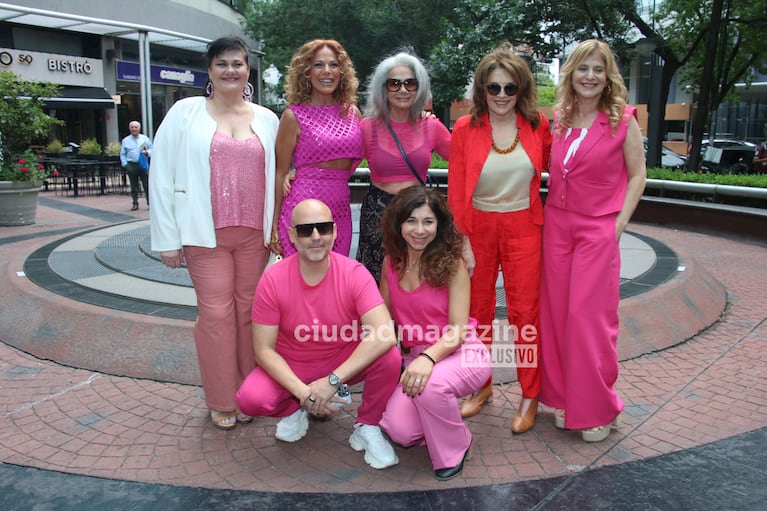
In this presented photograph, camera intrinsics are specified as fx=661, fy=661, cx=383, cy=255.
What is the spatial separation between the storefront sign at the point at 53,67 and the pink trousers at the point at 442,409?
22.0 m

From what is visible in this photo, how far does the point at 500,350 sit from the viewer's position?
14.5 feet

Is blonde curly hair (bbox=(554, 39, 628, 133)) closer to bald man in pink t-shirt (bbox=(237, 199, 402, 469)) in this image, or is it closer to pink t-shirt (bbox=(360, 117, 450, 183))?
pink t-shirt (bbox=(360, 117, 450, 183))

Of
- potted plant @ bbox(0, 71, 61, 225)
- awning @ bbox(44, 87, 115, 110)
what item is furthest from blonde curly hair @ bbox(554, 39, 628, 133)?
awning @ bbox(44, 87, 115, 110)

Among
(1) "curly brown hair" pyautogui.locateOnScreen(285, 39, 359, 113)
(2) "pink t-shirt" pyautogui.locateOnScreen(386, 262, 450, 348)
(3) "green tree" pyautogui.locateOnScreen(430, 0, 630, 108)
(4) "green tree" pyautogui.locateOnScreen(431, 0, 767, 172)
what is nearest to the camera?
(2) "pink t-shirt" pyautogui.locateOnScreen(386, 262, 450, 348)

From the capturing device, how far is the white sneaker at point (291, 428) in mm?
3547

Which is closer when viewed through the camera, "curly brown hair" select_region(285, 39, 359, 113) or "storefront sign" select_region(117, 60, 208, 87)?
"curly brown hair" select_region(285, 39, 359, 113)

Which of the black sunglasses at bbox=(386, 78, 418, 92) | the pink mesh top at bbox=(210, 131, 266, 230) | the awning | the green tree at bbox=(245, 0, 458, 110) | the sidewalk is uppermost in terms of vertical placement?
the green tree at bbox=(245, 0, 458, 110)

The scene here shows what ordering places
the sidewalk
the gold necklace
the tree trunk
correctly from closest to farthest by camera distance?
the sidewalk < the gold necklace < the tree trunk

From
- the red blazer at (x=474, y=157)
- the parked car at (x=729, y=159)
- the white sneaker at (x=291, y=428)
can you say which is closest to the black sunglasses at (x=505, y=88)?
the red blazer at (x=474, y=157)

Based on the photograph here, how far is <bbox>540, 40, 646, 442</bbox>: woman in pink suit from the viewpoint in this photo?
3336mm

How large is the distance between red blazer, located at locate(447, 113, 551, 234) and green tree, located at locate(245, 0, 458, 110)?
22285 mm

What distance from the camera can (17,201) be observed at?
11.0 meters

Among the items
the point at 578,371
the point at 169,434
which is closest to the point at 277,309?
the point at 169,434

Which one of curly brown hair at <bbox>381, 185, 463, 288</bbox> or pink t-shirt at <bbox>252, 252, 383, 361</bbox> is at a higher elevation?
curly brown hair at <bbox>381, 185, 463, 288</bbox>
